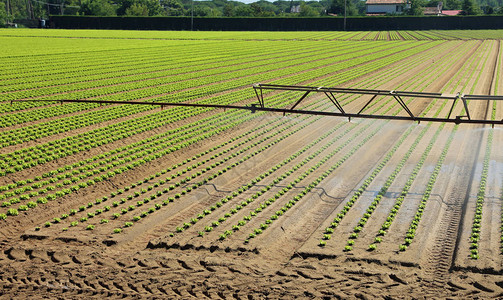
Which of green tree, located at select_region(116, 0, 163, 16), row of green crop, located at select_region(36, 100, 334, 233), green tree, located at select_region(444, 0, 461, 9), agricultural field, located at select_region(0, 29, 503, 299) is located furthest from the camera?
green tree, located at select_region(444, 0, 461, 9)

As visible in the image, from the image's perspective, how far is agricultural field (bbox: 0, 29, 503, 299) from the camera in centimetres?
850

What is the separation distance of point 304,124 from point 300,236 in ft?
33.0

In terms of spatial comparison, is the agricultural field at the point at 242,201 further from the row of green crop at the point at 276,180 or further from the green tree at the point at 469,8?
the green tree at the point at 469,8

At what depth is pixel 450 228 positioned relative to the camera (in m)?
10.3

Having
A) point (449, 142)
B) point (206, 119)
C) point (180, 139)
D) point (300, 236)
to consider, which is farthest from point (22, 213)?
point (449, 142)

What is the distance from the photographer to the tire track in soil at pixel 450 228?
28.3 ft

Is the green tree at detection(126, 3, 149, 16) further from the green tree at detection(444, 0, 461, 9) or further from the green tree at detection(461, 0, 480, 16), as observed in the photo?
the green tree at detection(444, 0, 461, 9)

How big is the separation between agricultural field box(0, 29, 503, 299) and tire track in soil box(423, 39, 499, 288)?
0.03 m

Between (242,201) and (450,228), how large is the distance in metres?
4.26

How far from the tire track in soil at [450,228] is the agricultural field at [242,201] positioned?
3 centimetres

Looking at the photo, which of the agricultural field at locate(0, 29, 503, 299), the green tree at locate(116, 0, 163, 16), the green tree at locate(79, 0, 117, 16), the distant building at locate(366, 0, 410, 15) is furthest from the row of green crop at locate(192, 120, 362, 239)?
the distant building at locate(366, 0, 410, 15)

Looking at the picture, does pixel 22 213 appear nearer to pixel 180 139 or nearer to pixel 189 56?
pixel 180 139

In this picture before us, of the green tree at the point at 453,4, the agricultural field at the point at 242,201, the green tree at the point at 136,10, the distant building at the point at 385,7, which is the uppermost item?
the green tree at the point at 453,4

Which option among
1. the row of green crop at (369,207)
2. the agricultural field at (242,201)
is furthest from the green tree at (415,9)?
the row of green crop at (369,207)
